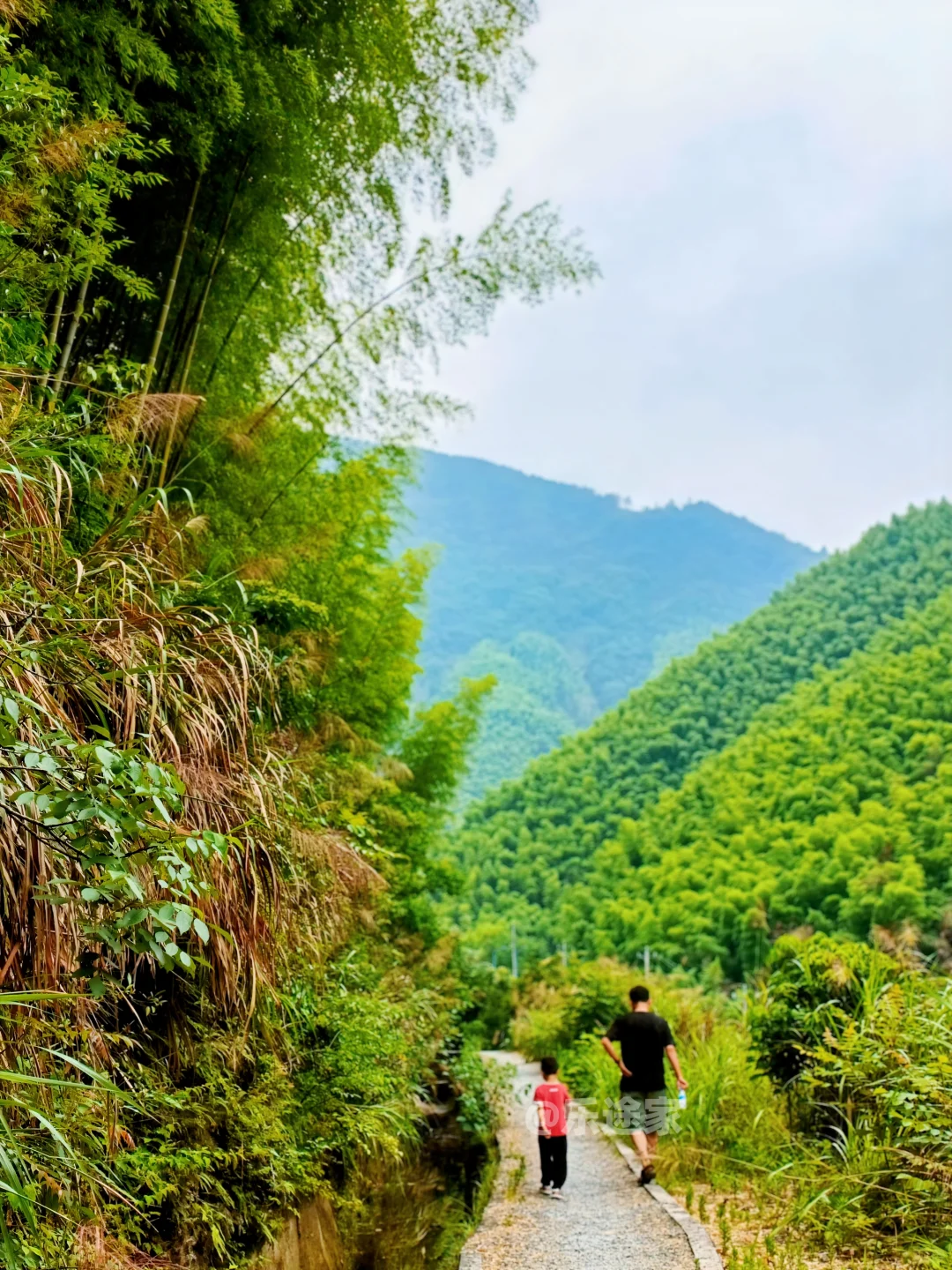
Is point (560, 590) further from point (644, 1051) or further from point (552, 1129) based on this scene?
point (644, 1051)

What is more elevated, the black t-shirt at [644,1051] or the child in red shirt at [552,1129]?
the black t-shirt at [644,1051]

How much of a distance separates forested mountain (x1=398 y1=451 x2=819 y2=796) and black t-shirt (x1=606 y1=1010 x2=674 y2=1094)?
71.6m

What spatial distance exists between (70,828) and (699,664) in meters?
48.7

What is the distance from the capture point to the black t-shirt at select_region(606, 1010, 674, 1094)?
5.05 m

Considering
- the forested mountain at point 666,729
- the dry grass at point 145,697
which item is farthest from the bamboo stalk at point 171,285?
the forested mountain at point 666,729

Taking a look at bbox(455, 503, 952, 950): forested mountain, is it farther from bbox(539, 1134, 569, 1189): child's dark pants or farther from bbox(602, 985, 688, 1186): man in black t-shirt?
bbox(602, 985, 688, 1186): man in black t-shirt

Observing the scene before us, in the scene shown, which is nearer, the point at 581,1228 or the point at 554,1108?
the point at 581,1228

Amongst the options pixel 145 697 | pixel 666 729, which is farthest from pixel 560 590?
pixel 145 697

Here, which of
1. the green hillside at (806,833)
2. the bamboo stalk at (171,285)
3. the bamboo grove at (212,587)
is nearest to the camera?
the bamboo grove at (212,587)

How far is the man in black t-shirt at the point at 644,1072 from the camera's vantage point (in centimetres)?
505

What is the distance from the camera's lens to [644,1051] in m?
5.10

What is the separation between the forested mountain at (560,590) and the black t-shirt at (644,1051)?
235 feet

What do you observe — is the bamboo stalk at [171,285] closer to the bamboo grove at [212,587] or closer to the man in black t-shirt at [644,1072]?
the bamboo grove at [212,587]

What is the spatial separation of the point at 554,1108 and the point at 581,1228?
2.26 ft
